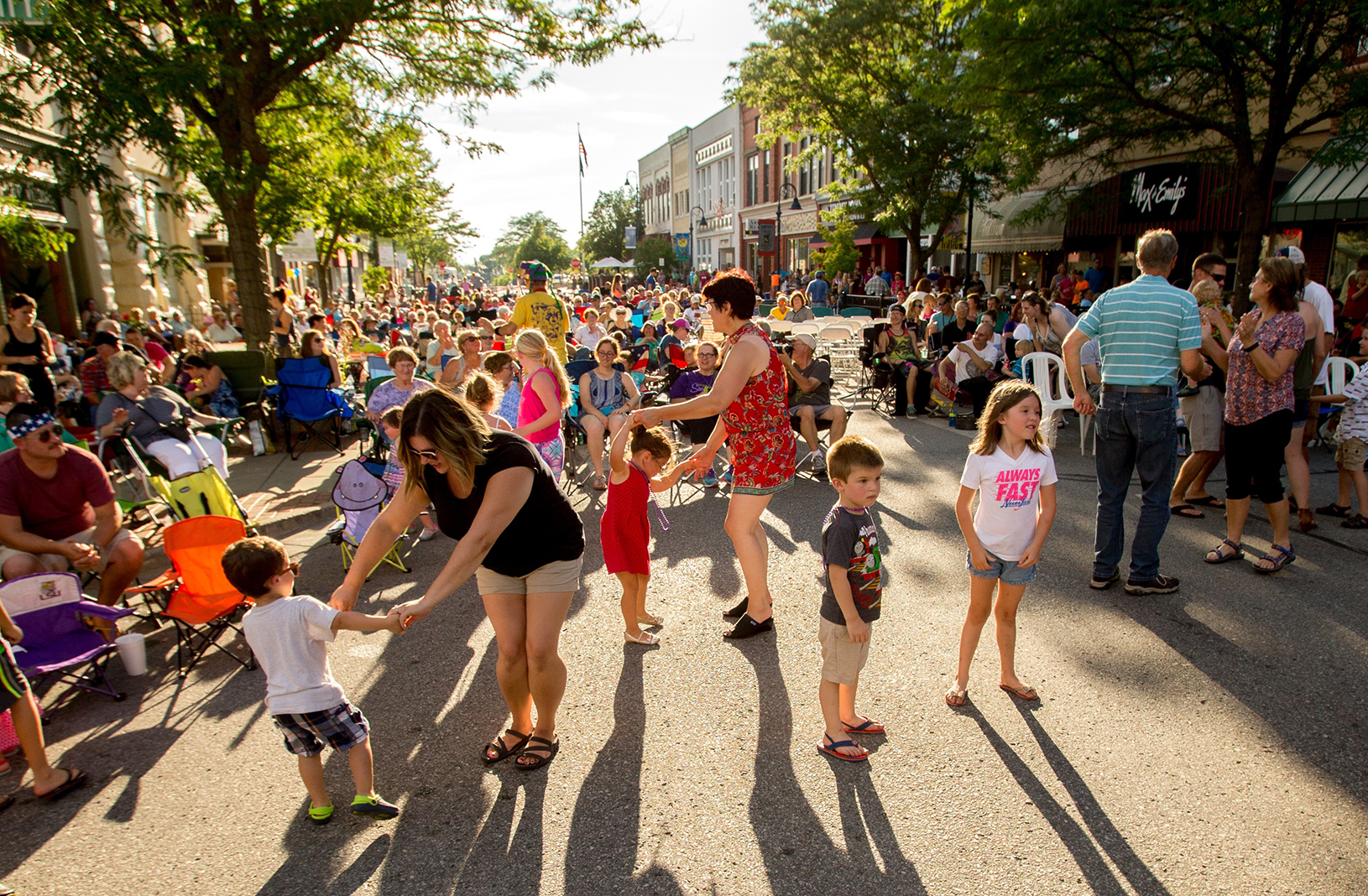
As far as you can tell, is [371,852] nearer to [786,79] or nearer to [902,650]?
[902,650]

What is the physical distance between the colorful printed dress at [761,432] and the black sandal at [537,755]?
5.40 ft

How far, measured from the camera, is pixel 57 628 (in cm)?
419

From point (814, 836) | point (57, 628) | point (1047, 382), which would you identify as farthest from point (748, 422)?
point (1047, 382)

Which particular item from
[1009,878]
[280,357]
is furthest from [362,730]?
[280,357]

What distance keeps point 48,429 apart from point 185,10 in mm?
7229

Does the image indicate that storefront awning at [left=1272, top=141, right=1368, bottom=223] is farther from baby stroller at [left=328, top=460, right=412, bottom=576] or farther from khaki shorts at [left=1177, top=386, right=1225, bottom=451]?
baby stroller at [left=328, top=460, right=412, bottom=576]

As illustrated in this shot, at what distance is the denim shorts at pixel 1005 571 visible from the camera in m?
3.67

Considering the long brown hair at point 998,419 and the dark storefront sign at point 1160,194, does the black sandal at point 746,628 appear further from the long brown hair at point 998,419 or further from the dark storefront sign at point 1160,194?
the dark storefront sign at point 1160,194

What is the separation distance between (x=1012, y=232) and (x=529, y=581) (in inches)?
918

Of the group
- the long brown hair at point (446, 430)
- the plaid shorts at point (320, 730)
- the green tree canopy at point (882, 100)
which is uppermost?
the green tree canopy at point (882, 100)

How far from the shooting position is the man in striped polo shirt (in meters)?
4.71

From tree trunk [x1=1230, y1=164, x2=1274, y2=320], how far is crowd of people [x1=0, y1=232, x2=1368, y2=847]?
9.90 feet

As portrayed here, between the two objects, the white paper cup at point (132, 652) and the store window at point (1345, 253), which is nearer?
the white paper cup at point (132, 652)

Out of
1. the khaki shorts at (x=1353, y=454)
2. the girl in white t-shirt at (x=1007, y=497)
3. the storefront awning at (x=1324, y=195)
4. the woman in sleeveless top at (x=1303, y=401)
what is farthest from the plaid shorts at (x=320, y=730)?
the storefront awning at (x=1324, y=195)
